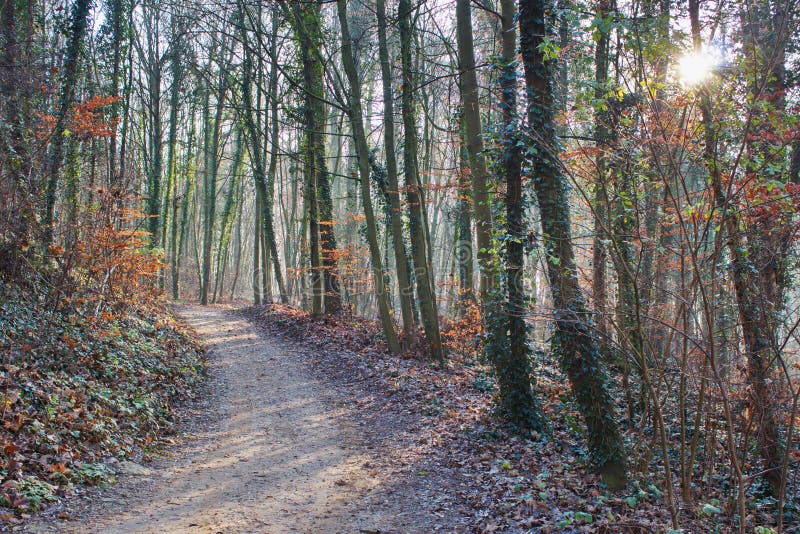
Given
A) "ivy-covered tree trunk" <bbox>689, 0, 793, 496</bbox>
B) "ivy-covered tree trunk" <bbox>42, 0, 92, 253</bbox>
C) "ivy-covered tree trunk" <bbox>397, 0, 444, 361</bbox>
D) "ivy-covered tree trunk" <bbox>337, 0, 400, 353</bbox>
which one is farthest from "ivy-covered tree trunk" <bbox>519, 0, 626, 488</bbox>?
"ivy-covered tree trunk" <bbox>42, 0, 92, 253</bbox>

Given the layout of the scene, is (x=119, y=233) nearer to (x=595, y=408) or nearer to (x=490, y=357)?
(x=490, y=357)

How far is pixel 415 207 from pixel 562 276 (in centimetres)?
751

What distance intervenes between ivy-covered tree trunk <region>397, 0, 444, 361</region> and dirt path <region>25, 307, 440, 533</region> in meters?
3.34

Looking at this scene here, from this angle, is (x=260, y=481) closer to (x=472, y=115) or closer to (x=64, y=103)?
(x=472, y=115)

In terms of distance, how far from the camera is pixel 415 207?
525 inches

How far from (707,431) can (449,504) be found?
11.6 feet

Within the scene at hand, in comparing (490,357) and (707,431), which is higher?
(490,357)

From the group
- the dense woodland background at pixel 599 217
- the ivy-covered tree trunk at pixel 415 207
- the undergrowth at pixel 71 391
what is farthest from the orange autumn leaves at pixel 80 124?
the ivy-covered tree trunk at pixel 415 207

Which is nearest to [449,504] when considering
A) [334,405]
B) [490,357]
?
[490,357]

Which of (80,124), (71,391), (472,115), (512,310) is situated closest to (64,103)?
(80,124)

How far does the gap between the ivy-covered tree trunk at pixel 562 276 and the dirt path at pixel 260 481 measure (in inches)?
97.3

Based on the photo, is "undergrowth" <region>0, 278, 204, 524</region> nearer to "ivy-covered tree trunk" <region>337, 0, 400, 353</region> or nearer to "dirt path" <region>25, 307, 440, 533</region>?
"dirt path" <region>25, 307, 440, 533</region>

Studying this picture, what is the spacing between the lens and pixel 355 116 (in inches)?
480

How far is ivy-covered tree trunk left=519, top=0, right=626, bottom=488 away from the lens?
6121 mm
